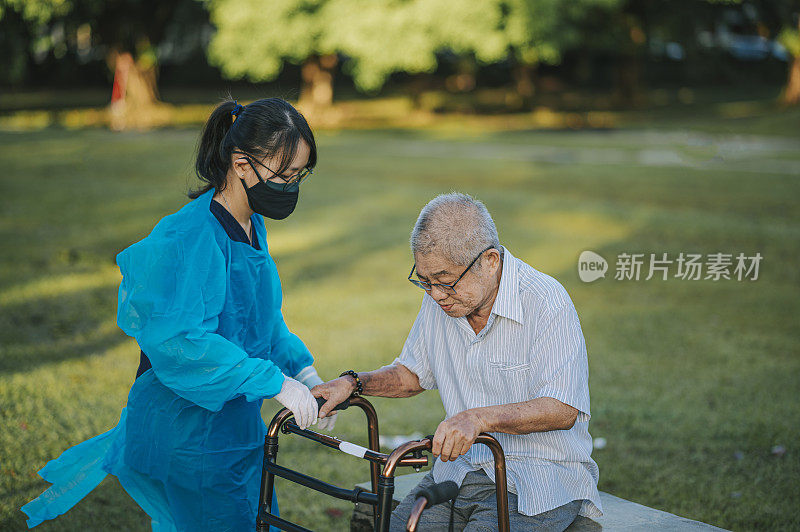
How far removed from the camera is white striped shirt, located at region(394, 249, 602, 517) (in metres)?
2.95

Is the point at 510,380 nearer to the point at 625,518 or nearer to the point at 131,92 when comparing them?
the point at 625,518

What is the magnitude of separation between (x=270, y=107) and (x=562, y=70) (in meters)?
49.0

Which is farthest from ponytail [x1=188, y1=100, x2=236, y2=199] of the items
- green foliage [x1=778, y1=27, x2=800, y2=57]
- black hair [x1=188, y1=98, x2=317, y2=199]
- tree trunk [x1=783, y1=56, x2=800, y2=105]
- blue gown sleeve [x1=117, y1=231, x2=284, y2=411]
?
tree trunk [x1=783, y1=56, x2=800, y2=105]

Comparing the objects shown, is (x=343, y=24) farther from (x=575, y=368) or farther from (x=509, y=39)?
(x=575, y=368)

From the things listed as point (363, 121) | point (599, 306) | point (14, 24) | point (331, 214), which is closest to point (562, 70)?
point (363, 121)

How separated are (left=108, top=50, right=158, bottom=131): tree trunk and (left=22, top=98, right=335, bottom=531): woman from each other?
28.9m

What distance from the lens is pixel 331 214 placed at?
1505 cm

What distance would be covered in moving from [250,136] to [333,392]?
38.0 inches

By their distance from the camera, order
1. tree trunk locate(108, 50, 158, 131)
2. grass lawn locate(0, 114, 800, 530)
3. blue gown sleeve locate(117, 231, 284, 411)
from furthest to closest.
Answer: tree trunk locate(108, 50, 158, 131) < grass lawn locate(0, 114, 800, 530) < blue gown sleeve locate(117, 231, 284, 411)

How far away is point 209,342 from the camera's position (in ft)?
9.35

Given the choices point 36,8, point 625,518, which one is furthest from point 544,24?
point 625,518

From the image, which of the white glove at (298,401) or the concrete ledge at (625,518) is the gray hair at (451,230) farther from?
the concrete ledge at (625,518)

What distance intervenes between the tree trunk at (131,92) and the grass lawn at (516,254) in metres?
9.32

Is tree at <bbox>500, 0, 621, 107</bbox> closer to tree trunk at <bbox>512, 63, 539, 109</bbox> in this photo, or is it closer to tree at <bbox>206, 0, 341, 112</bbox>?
tree at <bbox>206, 0, 341, 112</bbox>
